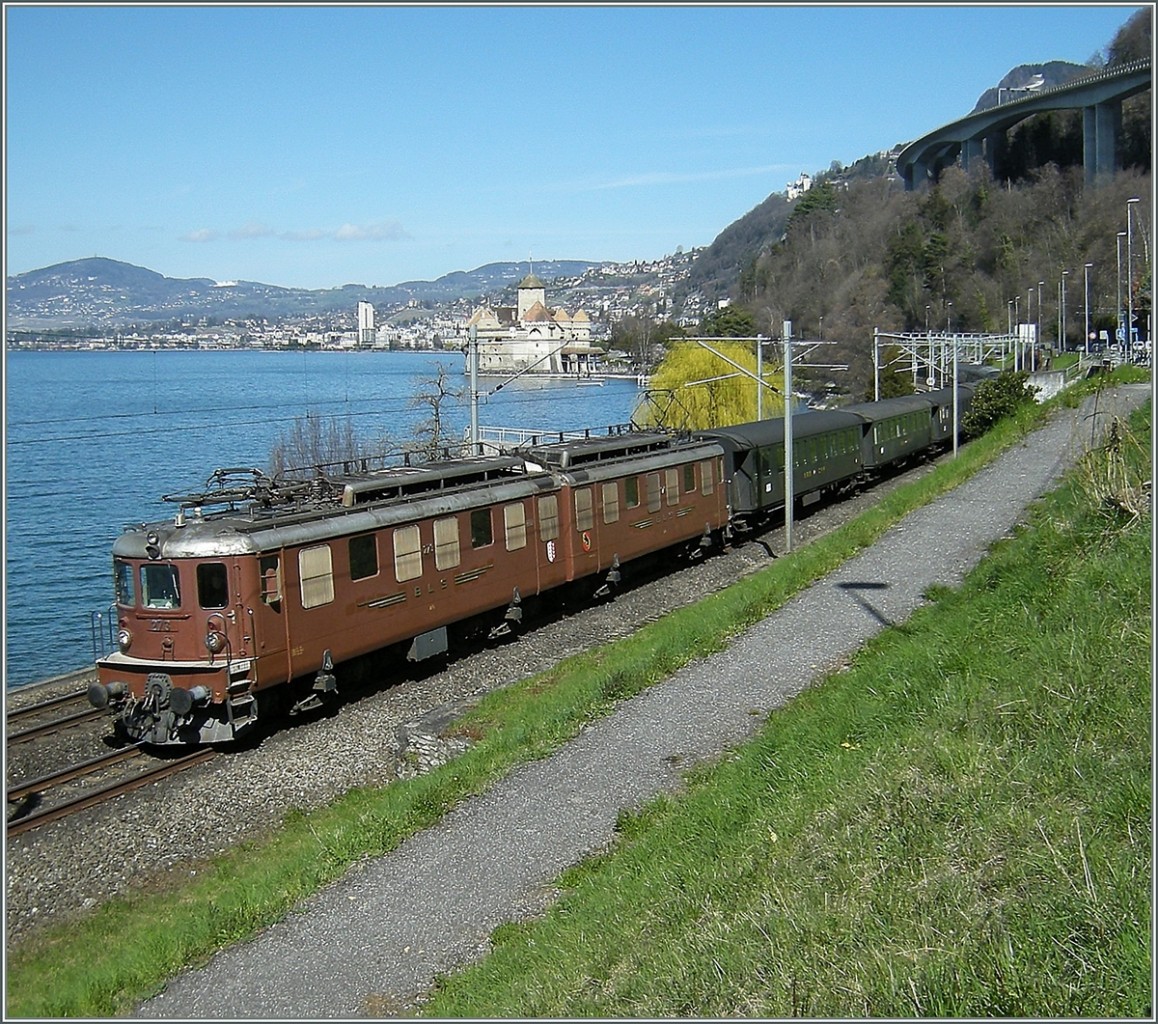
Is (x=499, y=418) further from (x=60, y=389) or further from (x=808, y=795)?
(x=808, y=795)

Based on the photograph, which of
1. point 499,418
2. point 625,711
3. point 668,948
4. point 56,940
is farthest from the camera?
point 499,418

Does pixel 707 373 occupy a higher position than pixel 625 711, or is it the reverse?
pixel 707 373

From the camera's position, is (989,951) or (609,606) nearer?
(989,951)

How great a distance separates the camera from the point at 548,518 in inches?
834

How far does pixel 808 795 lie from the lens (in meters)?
9.47

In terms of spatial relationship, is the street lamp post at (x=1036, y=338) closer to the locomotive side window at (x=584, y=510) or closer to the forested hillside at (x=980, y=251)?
the forested hillside at (x=980, y=251)

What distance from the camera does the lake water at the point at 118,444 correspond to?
30953 millimetres

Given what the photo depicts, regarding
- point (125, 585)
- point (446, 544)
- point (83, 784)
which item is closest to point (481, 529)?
point (446, 544)

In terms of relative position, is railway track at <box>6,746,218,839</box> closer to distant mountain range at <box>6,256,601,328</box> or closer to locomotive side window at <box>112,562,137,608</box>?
locomotive side window at <box>112,562,137,608</box>

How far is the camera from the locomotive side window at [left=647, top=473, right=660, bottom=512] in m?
24.5

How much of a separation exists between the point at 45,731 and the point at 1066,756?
44.3 ft

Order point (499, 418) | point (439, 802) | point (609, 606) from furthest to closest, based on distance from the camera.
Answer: point (499, 418) < point (609, 606) < point (439, 802)

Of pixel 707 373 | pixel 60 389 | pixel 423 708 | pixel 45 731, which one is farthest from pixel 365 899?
pixel 60 389

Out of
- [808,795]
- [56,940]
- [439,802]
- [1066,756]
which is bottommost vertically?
[56,940]
